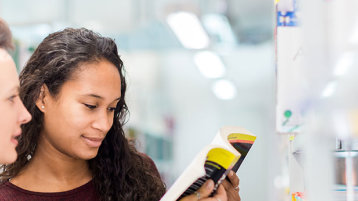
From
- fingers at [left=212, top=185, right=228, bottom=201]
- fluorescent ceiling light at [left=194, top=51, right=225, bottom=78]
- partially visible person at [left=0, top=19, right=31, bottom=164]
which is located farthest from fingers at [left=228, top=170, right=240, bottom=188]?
fluorescent ceiling light at [left=194, top=51, right=225, bottom=78]

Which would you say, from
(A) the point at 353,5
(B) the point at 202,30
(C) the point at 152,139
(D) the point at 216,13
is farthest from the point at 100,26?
(C) the point at 152,139

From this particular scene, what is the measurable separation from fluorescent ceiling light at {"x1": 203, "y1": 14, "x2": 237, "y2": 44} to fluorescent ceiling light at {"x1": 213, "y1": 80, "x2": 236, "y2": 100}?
207 centimetres

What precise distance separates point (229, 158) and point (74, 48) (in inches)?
29.8

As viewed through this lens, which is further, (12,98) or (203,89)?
(203,89)

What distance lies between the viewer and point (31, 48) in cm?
297

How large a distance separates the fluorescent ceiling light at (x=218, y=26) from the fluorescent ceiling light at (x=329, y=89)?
6.00 m

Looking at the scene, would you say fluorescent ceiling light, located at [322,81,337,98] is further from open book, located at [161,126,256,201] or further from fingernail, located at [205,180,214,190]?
fingernail, located at [205,180,214,190]

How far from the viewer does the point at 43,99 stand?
176 cm

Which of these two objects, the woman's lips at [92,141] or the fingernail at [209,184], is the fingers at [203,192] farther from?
the woman's lips at [92,141]

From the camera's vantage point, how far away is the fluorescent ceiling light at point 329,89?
0.81m

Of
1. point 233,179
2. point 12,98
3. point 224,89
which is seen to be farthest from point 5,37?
point 224,89

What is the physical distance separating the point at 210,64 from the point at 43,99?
22.6ft

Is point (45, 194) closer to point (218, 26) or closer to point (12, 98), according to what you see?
point (12, 98)

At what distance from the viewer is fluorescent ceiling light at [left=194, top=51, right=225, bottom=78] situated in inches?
307
